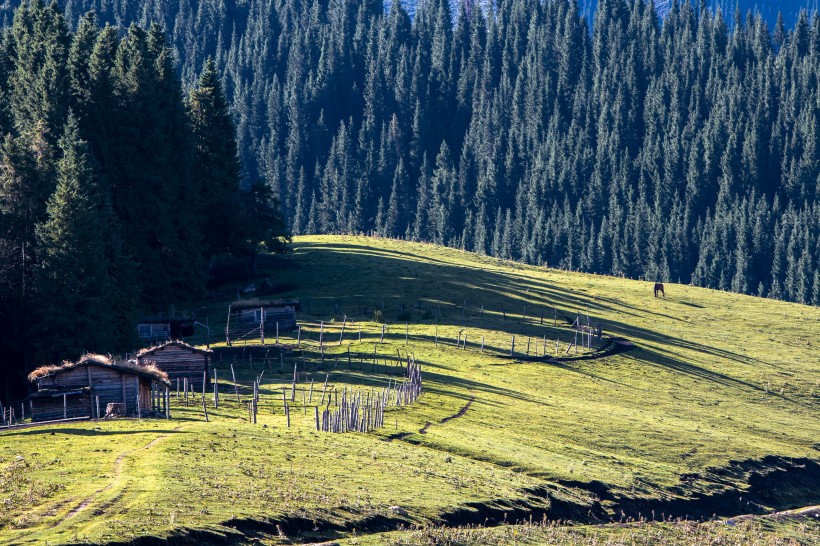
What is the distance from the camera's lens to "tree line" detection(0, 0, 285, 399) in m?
90.0

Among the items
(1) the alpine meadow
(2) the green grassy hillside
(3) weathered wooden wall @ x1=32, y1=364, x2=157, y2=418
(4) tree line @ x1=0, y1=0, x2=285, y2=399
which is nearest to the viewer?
(2) the green grassy hillside

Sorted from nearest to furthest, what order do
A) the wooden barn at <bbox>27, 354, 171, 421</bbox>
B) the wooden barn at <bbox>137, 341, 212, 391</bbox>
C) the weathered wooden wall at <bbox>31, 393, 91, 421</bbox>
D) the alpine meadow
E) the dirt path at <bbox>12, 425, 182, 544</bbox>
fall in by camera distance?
1. the dirt path at <bbox>12, 425, 182, 544</bbox>
2. the alpine meadow
3. the weathered wooden wall at <bbox>31, 393, 91, 421</bbox>
4. the wooden barn at <bbox>27, 354, 171, 421</bbox>
5. the wooden barn at <bbox>137, 341, 212, 391</bbox>

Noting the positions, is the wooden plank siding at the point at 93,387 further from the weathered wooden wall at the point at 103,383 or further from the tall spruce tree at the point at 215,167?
the tall spruce tree at the point at 215,167

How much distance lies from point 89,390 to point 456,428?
2113 centimetres

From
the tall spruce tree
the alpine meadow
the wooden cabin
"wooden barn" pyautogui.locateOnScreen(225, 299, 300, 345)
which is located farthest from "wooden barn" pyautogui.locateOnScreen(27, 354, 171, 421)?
the tall spruce tree

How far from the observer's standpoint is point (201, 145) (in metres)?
131

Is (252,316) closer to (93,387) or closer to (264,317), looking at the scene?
(264,317)

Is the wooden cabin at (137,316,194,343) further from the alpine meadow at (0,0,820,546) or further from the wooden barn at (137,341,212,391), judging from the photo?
the wooden barn at (137,341,212,391)

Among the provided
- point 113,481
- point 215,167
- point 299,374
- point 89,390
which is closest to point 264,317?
point 299,374

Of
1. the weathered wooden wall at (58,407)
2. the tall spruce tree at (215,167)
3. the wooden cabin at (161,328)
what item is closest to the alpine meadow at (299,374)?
the weathered wooden wall at (58,407)

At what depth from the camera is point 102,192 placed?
9969 cm

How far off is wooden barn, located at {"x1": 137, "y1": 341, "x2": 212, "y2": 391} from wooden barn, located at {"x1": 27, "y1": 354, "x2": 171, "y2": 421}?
10980mm

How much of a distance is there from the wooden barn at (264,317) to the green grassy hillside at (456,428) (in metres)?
1.35

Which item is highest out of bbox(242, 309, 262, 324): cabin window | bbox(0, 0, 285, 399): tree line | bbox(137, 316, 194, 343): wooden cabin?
bbox(0, 0, 285, 399): tree line
